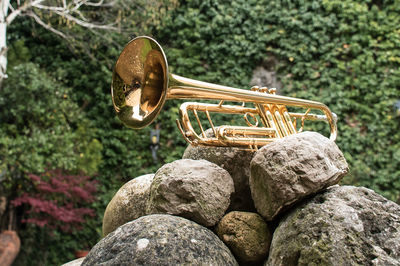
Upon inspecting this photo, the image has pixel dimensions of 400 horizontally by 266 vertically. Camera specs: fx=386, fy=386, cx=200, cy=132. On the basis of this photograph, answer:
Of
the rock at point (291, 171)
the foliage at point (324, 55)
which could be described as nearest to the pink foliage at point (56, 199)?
the foliage at point (324, 55)

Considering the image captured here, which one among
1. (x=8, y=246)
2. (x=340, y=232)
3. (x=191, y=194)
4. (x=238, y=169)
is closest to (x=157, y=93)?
(x=191, y=194)

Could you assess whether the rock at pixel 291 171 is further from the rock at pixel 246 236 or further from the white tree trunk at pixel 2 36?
the white tree trunk at pixel 2 36

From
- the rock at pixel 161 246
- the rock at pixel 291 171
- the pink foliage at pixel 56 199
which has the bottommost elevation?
the pink foliage at pixel 56 199

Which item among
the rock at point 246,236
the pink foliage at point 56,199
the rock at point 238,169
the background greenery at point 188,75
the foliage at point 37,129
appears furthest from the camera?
the background greenery at point 188,75

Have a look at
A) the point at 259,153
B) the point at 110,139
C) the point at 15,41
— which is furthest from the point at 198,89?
the point at 15,41

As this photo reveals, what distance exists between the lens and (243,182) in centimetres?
296

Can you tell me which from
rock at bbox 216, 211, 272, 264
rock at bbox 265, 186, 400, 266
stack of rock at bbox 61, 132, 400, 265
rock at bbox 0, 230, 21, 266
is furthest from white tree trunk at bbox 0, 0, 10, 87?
rock at bbox 265, 186, 400, 266

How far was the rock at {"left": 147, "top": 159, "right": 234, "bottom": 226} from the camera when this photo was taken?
8.27 ft

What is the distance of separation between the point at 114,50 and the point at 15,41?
67.8 inches

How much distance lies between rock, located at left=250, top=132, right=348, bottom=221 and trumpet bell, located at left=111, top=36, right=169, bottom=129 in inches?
29.9

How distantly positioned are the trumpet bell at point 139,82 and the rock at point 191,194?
444 mm

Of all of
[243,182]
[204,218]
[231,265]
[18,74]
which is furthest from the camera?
[18,74]

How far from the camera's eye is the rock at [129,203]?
3.00m

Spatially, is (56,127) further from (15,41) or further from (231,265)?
(231,265)
